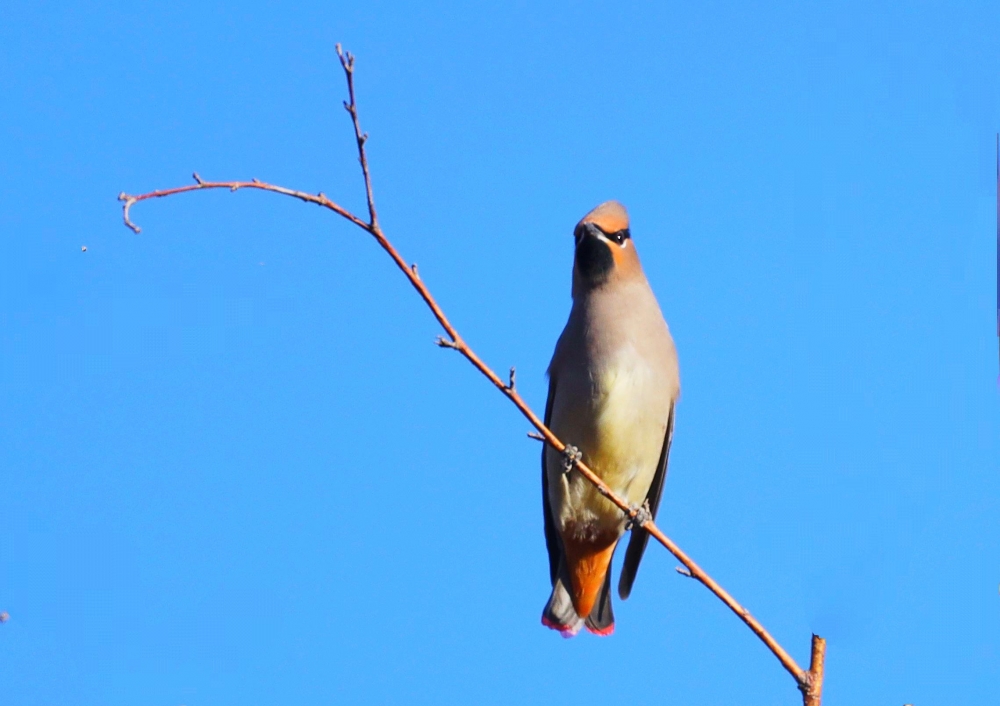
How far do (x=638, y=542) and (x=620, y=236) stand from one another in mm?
1319

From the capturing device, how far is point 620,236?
5.25 metres

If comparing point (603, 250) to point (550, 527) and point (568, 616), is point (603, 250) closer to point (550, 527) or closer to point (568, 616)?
point (550, 527)

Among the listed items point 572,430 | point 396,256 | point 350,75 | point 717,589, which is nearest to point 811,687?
point 717,589

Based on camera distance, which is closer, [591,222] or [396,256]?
[396,256]

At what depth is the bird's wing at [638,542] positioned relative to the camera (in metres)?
5.41

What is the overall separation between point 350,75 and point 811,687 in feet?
5.21

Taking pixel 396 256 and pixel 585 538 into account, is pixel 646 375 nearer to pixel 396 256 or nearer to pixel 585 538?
pixel 585 538

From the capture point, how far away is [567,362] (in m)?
5.07

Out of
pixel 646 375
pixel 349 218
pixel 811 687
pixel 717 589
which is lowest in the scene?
pixel 811 687

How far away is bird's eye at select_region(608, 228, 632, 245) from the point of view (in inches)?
205

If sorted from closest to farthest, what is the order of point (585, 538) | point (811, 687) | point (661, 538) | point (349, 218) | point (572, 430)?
point (811, 687)
point (349, 218)
point (661, 538)
point (572, 430)
point (585, 538)

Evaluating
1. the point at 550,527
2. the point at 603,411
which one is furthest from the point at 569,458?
the point at 550,527

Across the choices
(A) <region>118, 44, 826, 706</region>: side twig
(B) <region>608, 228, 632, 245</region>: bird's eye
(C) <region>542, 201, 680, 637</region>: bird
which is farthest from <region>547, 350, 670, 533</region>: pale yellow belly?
(A) <region>118, 44, 826, 706</region>: side twig

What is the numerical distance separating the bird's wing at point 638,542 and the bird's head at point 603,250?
752 millimetres
